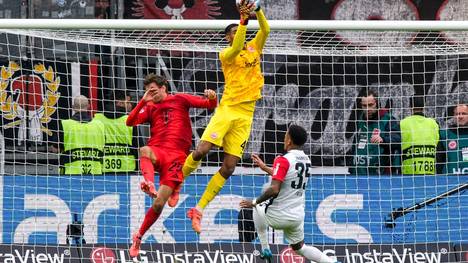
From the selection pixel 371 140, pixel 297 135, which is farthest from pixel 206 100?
pixel 371 140

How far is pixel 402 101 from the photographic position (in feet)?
61.0

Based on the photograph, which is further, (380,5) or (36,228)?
(380,5)

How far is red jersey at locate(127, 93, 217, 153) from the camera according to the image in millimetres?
15227

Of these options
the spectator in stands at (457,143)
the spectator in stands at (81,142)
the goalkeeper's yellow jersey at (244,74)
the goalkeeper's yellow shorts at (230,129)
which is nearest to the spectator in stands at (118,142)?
the spectator in stands at (81,142)

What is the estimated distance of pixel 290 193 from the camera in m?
15.1

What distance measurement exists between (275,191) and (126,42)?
123 inches

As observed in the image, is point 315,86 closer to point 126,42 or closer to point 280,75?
point 280,75

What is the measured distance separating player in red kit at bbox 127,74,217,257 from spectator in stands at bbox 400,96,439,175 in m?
3.57

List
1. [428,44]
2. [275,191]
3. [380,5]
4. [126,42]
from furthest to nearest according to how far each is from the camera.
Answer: [380,5] < [428,44] < [126,42] < [275,191]

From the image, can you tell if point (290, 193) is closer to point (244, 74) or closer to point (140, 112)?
point (244, 74)

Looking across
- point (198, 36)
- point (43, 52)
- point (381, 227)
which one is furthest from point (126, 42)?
point (381, 227)

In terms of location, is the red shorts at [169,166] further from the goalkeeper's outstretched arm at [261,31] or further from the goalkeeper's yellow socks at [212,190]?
the goalkeeper's outstretched arm at [261,31]

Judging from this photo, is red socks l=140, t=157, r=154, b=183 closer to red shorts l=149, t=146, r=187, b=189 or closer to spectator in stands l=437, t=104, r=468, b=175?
red shorts l=149, t=146, r=187, b=189

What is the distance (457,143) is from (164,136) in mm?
4420
